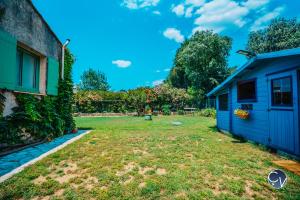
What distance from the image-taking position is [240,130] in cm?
742

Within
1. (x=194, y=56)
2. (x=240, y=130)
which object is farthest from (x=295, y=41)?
(x=240, y=130)

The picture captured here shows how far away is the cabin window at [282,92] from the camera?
4578 mm

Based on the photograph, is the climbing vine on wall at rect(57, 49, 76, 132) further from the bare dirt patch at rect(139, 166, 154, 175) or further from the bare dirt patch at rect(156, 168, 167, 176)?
the bare dirt patch at rect(156, 168, 167, 176)

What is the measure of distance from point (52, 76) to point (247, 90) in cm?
777

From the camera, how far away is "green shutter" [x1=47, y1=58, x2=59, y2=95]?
23.2 ft

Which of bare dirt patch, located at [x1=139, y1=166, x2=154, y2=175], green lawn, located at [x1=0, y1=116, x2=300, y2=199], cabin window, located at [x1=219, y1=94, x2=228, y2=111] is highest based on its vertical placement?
cabin window, located at [x1=219, y1=94, x2=228, y2=111]

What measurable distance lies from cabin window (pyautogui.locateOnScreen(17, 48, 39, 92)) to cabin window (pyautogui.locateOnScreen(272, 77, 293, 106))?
25.0ft

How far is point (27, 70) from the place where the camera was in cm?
615

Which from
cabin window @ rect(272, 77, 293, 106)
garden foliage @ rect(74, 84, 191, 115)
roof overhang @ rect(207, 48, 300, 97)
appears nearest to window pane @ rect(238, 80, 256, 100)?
roof overhang @ rect(207, 48, 300, 97)

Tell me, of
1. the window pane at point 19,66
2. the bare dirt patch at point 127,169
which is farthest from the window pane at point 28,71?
the bare dirt patch at point 127,169

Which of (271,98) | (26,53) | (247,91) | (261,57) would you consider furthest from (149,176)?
(26,53)

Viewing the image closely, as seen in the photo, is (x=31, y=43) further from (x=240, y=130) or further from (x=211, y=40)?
(x=211, y=40)

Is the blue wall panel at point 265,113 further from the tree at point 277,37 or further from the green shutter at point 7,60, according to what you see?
the tree at point 277,37

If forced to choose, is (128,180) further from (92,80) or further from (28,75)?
(92,80)
